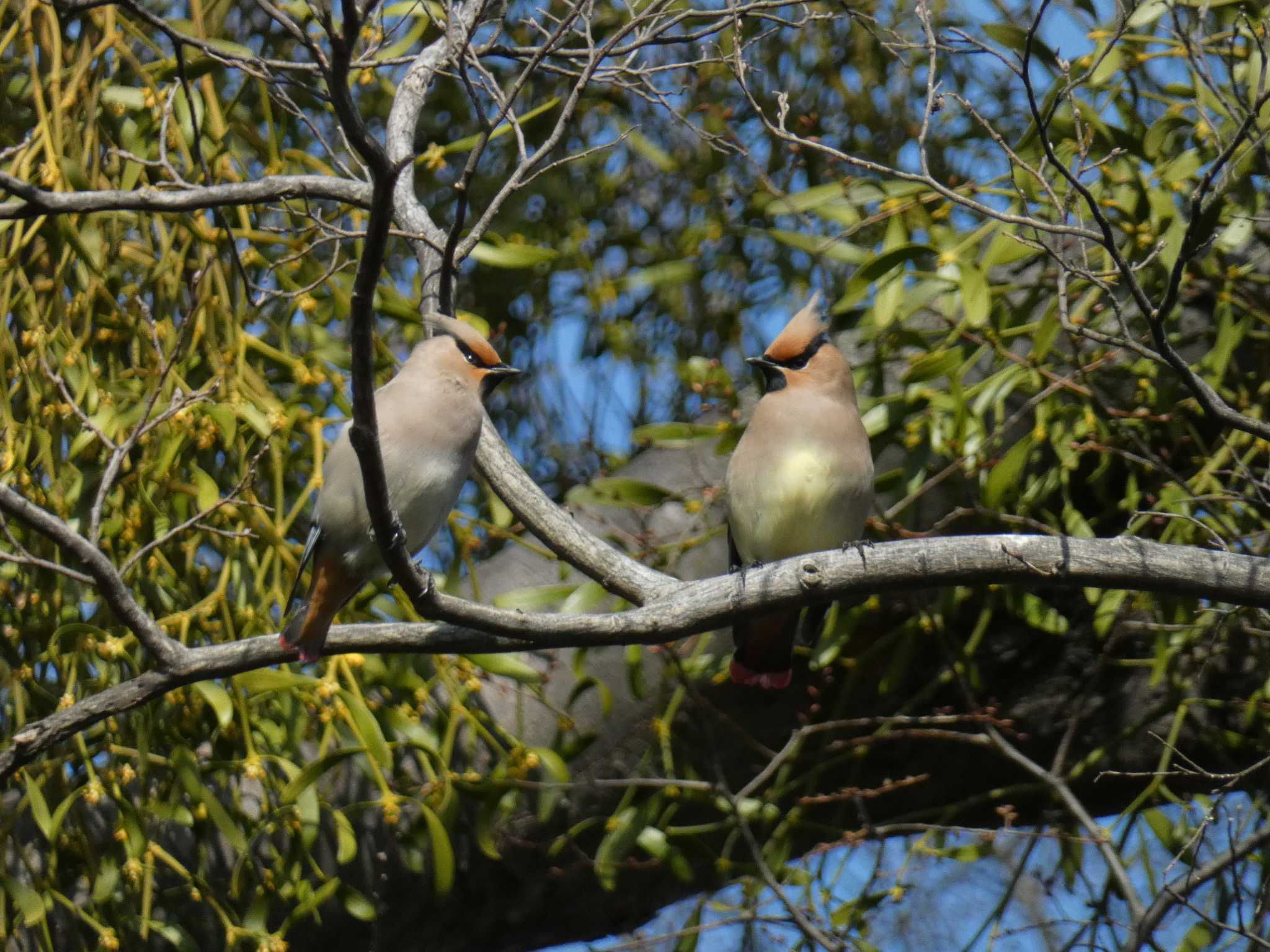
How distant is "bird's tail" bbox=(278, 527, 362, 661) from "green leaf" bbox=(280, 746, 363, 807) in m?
0.20

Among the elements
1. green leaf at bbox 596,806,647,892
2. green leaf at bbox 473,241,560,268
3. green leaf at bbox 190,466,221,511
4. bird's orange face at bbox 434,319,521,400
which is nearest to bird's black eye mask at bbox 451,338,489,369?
bird's orange face at bbox 434,319,521,400

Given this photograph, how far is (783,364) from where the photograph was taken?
294 centimetres

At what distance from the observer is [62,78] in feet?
8.34

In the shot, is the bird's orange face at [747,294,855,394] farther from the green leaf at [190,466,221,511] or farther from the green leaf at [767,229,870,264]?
the green leaf at [190,466,221,511]

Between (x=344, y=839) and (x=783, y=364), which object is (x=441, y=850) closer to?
(x=344, y=839)

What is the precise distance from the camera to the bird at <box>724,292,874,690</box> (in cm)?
272

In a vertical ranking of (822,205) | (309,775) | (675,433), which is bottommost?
(309,775)

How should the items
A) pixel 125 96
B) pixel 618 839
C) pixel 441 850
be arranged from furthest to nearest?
pixel 618 839
pixel 125 96
pixel 441 850

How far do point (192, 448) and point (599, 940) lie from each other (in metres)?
1.22

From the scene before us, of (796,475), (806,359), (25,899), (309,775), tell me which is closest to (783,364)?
(806,359)

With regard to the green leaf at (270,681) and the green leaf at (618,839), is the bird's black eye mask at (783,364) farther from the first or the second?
the green leaf at (270,681)

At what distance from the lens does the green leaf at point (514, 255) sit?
2.64 metres

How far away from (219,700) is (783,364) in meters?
1.19

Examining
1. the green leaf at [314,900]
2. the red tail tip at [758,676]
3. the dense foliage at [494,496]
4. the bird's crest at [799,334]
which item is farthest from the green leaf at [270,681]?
the bird's crest at [799,334]
